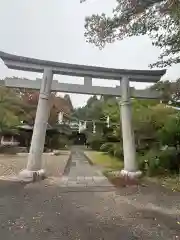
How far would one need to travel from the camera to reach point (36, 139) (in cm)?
856

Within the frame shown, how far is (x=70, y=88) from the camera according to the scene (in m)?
9.09

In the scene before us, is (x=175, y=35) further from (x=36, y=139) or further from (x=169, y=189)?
(x=36, y=139)

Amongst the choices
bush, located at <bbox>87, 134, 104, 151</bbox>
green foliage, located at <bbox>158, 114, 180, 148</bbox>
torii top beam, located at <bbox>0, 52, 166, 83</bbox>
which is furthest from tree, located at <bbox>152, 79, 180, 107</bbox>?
bush, located at <bbox>87, 134, 104, 151</bbox>

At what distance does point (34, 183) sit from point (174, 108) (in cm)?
781

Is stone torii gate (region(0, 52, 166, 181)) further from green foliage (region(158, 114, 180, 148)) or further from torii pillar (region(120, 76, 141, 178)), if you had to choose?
green foliage (region(158, 114, 180, 148))

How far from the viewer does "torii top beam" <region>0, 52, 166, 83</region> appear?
Answer: 8.71 m

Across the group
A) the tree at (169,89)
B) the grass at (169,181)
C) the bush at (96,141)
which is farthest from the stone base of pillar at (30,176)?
the bush at (96,141)

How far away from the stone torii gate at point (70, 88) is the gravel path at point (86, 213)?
1276mm

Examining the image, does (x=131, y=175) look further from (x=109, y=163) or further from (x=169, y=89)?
(x=109, y=163)

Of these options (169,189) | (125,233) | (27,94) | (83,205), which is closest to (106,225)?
(125,233)

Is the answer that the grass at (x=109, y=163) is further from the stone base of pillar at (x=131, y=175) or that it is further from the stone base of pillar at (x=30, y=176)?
the stone base of pillar at (x=30, y=176)

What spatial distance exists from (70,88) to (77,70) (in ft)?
2.21

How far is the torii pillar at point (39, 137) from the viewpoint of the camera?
27.5 feet

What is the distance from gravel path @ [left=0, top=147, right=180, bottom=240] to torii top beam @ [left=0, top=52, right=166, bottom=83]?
3.85 meters
